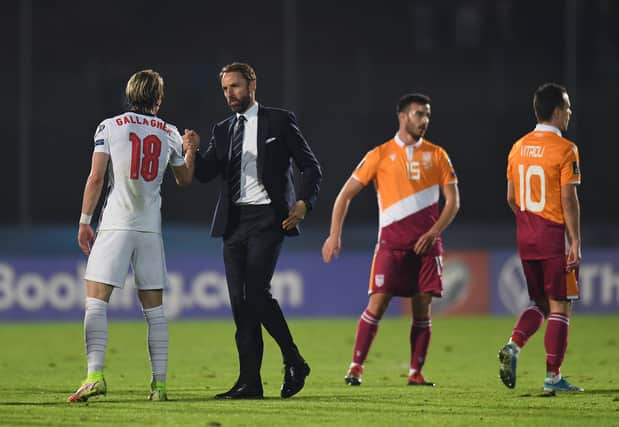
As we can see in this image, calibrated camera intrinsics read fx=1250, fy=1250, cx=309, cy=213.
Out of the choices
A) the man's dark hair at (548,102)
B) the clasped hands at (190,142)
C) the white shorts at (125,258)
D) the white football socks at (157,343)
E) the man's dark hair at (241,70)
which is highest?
the man's dark hair at (241,70)

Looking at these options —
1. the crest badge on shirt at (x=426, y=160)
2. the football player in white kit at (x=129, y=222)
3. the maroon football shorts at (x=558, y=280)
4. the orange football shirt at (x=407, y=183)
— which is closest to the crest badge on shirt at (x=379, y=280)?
the orange football shirt at (x=407, y=183)

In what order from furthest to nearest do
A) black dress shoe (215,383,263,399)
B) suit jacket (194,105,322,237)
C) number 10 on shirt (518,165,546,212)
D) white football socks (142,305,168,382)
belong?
number 10 on shirt (518,165,546,212)
suit jacket (194,105,322,237)
black dress shoe (215,383,263,399)
white football socks (142,305,168,382)

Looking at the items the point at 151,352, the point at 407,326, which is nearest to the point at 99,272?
the point at 151,352

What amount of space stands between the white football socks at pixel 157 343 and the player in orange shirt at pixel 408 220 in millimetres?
1999

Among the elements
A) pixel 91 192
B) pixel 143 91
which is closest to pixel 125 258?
pixel 91 192

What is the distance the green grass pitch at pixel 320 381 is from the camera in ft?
22.5

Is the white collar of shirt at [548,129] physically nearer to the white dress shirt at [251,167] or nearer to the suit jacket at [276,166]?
the suit jacket at [276,166]

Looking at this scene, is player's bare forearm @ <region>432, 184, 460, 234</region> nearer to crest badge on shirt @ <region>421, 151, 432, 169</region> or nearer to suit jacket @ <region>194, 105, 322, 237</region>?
crest badge on shirt @ <region>421, 151, 432, 169</region>

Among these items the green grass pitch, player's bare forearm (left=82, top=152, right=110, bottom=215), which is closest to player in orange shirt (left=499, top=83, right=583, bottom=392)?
the green grass pitch

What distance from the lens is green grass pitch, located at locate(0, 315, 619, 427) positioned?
22.5 ft

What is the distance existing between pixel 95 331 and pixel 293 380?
1354 mm

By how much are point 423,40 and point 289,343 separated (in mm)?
26300

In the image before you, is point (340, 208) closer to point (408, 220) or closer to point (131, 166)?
point (408, 220)

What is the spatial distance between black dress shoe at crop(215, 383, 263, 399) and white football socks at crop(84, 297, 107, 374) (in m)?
0.93
